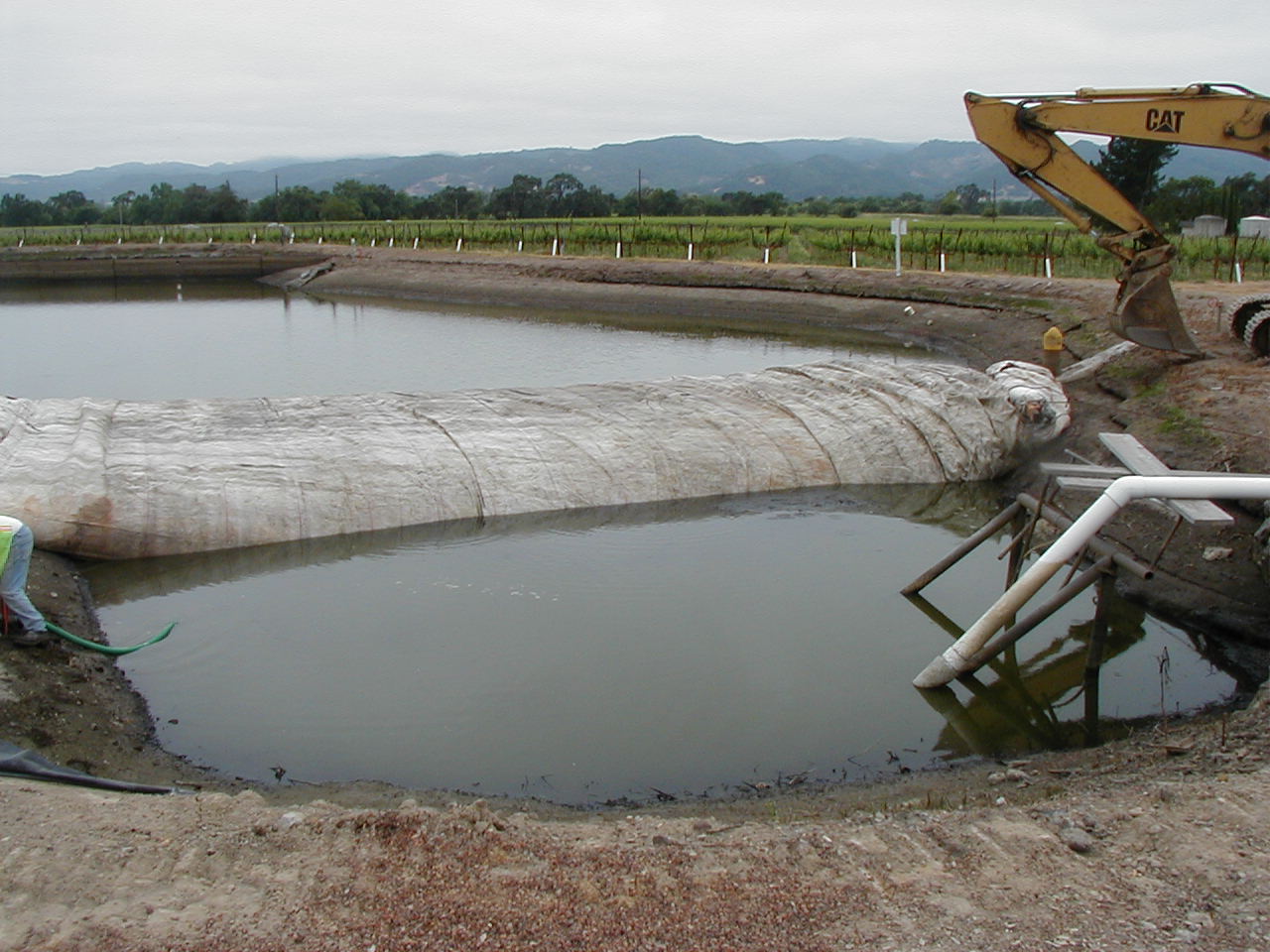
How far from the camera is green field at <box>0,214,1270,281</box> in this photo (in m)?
24.7

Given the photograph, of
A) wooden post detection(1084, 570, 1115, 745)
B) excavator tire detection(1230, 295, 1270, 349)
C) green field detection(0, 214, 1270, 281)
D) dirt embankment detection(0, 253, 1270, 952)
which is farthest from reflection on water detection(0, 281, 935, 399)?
dirt embankment detection(0, 253, 1270, 952)

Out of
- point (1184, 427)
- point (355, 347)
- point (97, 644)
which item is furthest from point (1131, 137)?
point (355, 347)

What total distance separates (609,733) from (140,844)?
9.70ft

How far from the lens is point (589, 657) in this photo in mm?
7820

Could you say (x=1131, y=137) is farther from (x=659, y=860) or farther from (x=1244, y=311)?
(x=659, y=860)

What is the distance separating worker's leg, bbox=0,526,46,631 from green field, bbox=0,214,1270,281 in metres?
22.4

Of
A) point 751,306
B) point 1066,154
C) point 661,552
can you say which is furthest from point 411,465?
point 751,306

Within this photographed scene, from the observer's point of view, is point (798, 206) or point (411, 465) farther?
point (798, 206)

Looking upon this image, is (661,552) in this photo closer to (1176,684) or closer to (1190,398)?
(1176,684)

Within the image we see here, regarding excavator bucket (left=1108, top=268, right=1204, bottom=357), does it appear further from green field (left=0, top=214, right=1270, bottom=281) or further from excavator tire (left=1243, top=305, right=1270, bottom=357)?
green field (left=0, top=214, right=1270, bottom=281)

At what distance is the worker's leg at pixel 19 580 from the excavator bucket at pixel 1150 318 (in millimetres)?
11702

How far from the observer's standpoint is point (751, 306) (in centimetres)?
2727

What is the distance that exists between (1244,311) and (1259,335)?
928 millimetres

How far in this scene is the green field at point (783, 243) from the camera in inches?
971
